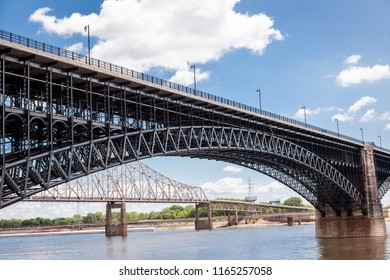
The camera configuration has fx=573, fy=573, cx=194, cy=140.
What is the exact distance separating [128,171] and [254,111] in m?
82.1

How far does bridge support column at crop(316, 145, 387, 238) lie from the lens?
252ft

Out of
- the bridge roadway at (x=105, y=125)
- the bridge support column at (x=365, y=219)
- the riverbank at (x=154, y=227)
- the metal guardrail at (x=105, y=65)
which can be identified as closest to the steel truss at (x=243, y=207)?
the riverbank at (x=154, y=227)

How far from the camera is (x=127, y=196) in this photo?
128 metres

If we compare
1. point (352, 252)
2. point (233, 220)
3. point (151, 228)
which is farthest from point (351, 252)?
point (233, 220)

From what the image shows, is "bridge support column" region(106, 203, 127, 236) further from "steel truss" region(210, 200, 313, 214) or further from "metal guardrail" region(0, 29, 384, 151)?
"metal guardrail" region(0, 29, 384, 151)

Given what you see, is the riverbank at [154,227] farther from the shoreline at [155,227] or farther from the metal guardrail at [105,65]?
the metal guardrail at [105,65]

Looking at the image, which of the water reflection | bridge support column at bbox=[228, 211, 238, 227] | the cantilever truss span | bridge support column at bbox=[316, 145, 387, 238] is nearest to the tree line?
bridge support column at bbox=[228, 211, 238, 227]

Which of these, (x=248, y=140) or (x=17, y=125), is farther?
(x=248, y=140)

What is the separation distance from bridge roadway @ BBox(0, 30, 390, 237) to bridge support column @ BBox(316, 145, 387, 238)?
9.32 metres

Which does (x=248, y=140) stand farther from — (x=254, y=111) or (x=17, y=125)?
(x=17, y=125)

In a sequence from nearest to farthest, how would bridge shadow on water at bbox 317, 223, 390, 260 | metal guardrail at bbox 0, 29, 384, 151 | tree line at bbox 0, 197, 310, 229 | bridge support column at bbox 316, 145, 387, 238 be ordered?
metal guardrail at bbox 0, 29, 384, 151
bridge shadow on water at bbox 317, 223, 390, 260
bridge support column at bbox 316, 145, 387, 238
tree line at bbox 0, 197, 310, 229
